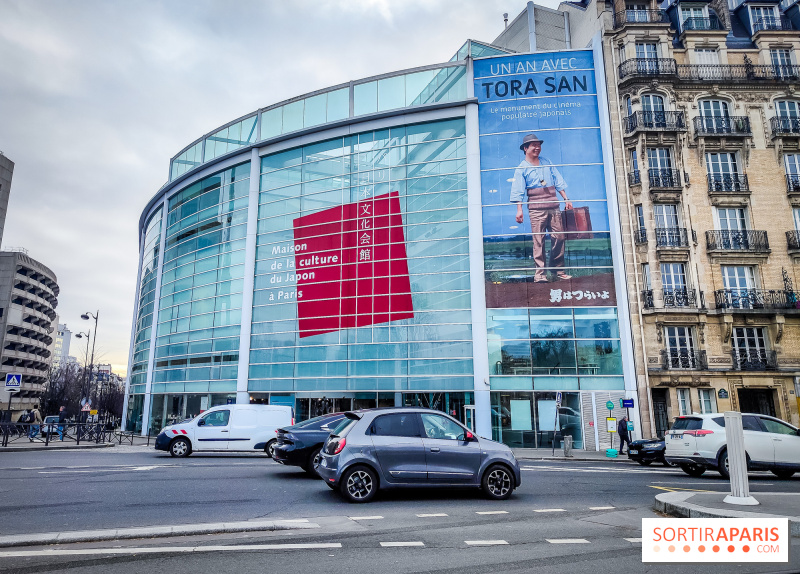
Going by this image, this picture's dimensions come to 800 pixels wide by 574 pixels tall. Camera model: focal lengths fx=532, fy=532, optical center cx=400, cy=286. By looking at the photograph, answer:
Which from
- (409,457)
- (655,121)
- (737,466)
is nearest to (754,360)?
(655,121)

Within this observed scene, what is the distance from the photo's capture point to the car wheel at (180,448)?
59.2 feet

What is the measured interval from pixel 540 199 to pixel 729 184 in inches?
414

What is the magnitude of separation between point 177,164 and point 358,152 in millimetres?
17526

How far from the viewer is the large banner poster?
91.5 feet

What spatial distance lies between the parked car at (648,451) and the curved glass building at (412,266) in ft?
21.8

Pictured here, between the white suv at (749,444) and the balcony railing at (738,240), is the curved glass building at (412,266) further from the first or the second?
the white suv at (749,444)

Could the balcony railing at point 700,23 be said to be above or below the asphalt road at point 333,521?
above

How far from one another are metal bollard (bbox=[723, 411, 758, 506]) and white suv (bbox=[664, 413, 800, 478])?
667 cm

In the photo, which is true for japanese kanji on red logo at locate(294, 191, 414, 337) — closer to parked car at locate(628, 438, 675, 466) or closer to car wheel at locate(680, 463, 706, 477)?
parked car at locate(628, 438, 675, 466)

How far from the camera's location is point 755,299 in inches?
1083

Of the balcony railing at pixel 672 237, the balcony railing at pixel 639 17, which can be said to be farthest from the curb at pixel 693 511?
the balcony railing at pixel 639 17

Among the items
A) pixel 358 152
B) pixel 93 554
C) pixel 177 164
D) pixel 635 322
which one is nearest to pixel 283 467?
pixel 93 554

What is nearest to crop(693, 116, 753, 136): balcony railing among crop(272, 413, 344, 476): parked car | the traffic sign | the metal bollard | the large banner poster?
the large banner poster

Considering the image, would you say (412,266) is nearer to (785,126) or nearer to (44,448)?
(44,448)
